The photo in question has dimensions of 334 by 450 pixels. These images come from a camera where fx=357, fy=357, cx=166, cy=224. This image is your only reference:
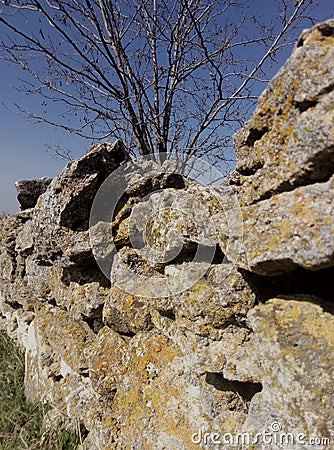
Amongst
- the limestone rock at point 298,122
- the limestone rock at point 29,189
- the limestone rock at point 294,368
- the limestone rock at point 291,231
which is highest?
the limestone rock at point 29,189

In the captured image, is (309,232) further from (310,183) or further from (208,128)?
(208,128)

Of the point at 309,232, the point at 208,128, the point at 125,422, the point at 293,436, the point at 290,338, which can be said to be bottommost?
the point at 125,422

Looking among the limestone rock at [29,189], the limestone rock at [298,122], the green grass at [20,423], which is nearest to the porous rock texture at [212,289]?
the limestone rock at [298,122]

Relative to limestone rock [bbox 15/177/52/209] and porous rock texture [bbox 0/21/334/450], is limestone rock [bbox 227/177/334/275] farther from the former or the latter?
limestone rock [bbox 15/177/52/209]

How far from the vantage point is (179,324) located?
4.91 feet

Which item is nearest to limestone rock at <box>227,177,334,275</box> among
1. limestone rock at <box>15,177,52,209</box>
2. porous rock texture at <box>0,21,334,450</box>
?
porous rock texture at <box>0,21,334,450</box>

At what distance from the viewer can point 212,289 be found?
54.8 inches

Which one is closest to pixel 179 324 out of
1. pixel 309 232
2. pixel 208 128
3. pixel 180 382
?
pixel 180 382

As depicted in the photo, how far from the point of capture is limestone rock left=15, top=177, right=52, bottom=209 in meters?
3.50

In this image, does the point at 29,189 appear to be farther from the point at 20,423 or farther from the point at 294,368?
the point at 294,368

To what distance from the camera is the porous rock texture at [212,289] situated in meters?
1.00

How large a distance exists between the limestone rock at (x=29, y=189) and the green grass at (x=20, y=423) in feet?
5.75

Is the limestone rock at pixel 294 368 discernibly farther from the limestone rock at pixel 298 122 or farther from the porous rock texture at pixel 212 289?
the limestone rock at pixel 298 122

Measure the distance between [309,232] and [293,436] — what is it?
1.96 ft
